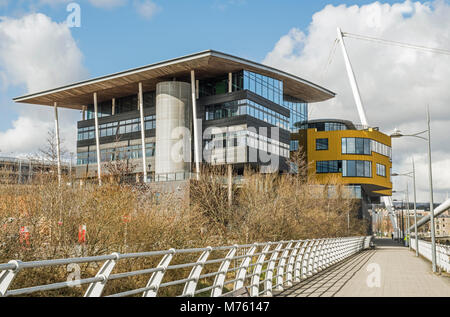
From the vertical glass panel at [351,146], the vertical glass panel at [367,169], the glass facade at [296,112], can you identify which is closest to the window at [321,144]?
the vertical glass panel at [351,146]

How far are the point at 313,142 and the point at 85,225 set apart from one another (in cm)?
6666

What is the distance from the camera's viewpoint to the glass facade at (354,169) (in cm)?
7331

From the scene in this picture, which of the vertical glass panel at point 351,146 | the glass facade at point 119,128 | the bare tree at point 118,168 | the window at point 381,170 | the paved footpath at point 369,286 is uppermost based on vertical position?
the glass facade at point 119,128

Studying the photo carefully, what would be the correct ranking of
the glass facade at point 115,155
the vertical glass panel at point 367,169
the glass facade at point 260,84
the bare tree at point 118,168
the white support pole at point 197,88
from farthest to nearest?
the vertical glass panel at point 367,169, the glass facade at point 115,155, the white support pole at point 197,88, the glass facade at point 260,84, the bare tree at point 118,168

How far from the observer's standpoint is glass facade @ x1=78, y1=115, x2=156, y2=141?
213 ft

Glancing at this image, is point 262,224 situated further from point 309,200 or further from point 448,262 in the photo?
point 309,200

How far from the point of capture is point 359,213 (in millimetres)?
73125

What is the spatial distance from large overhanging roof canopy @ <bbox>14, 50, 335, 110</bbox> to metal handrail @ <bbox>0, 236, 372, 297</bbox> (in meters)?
34.2

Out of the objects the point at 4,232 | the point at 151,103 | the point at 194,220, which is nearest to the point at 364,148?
the point at 151,103

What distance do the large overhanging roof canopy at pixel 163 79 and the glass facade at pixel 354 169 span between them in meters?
10.9

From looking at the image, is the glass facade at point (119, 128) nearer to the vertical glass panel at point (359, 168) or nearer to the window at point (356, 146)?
the window at point (356, 146)

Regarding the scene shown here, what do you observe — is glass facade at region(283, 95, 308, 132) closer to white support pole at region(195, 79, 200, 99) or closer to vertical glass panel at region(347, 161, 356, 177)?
vertical glass panel at region(347, 161, 356, 177)

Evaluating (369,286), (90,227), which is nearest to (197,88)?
(369,286)

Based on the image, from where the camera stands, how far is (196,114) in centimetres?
5991
